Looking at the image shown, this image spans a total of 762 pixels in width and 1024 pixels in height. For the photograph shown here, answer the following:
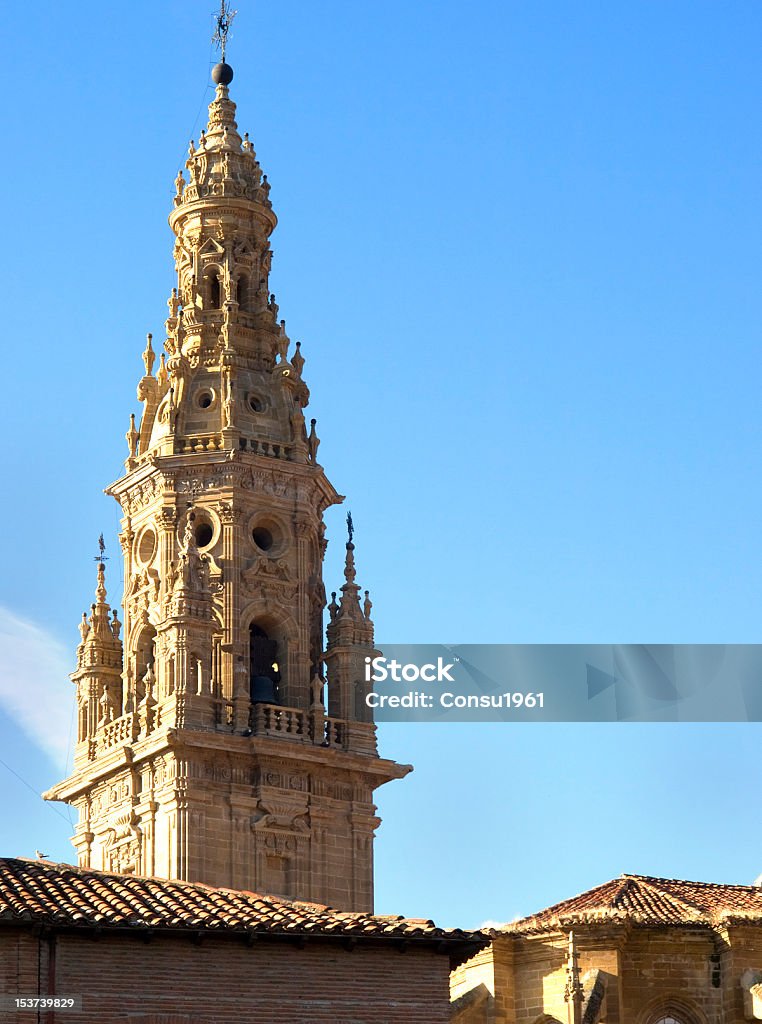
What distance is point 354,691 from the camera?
6888 cm

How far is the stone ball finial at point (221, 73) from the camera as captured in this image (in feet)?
254

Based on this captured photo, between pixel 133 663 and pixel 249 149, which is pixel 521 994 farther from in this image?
pixel 249 149

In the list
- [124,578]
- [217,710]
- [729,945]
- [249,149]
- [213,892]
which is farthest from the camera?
[249,149]

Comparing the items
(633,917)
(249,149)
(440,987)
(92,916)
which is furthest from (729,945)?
(249,149)

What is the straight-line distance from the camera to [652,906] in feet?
190

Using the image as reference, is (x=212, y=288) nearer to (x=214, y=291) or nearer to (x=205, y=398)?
(x=214, y=291)

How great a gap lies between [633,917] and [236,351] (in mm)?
21988

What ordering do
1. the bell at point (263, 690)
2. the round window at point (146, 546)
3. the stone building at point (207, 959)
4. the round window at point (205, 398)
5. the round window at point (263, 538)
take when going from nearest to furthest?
1. the stone building at point (207, 959)
2. the bell at point (263, 690)
3. the round window at point (263, 538)
4. the round window at point (146, 546)
5. the round window at point (205, 398)

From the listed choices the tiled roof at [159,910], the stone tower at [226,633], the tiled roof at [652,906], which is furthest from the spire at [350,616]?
the tiled roof at [159,910]

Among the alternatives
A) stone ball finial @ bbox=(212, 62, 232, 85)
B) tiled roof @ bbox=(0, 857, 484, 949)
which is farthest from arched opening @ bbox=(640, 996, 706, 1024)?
stone ball finial @ bbox=(212, 62, 232, 85)

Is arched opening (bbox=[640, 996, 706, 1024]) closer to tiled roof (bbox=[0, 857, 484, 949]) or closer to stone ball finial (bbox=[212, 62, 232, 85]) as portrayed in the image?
tiled roof (bbox=[0, 857, 484, 949])

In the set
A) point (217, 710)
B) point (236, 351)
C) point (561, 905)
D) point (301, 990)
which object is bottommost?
point (301, 990)

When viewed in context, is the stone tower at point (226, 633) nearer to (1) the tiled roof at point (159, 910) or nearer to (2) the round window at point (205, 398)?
(2) the round window at point (205, 398)

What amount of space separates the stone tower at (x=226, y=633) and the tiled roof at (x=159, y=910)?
57.2 ft
